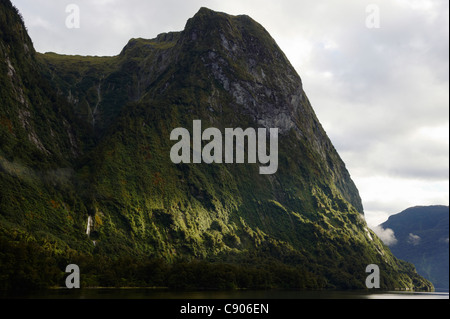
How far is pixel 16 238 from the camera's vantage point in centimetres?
17625
